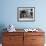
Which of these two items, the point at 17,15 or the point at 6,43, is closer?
the point at 6,43

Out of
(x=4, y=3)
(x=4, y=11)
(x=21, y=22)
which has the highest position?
(x=4, y=3)

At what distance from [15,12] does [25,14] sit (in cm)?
34

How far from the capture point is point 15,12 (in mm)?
4359

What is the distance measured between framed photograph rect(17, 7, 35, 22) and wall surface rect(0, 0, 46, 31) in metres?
0.10

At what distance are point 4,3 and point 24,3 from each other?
659mm

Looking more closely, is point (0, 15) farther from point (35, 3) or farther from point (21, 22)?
point (35, 3)

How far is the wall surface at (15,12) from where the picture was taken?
Result: 171 inches

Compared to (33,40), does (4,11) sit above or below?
above

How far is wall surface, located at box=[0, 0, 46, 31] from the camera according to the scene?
14.2ft

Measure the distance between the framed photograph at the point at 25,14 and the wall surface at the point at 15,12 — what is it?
100mm

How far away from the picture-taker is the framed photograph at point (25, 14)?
14.3ft

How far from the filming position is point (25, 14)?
4.38 m

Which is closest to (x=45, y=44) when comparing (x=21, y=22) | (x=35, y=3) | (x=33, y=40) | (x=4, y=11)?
(x=33, y=40)

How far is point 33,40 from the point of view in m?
3.90
